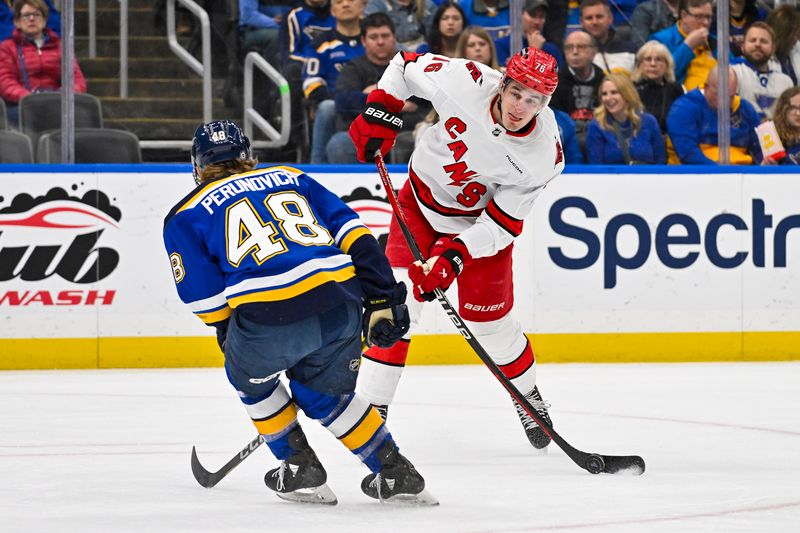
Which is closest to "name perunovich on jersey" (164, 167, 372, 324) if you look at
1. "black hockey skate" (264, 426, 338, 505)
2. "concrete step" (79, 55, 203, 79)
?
"black hockey skate" (264, 426, 338, 505)

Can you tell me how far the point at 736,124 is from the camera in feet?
21.7

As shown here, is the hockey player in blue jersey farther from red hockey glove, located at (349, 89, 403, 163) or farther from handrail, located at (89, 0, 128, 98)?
handrail, located at (89, 0, 128, 98)

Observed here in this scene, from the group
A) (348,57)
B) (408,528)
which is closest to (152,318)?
(348,57)

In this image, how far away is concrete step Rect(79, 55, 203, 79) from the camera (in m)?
6.07

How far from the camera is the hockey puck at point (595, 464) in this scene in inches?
134

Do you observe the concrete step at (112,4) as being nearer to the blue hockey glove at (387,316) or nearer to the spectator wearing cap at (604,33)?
the spectator wearing cap at (604,33)

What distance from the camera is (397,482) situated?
2.88 meters

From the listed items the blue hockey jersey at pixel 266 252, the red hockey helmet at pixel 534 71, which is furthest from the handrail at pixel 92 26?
the blue hockey jersey at pixel 266 252

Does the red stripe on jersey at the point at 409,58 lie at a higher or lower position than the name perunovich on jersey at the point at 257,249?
higher

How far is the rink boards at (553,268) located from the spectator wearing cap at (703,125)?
117 millimetres

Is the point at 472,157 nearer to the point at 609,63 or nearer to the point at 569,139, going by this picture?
the point at 569,139

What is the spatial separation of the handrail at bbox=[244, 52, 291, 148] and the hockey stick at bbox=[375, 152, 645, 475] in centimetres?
232

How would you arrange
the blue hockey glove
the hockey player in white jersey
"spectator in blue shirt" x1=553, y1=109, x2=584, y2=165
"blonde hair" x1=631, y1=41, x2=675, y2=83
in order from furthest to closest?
"blonde hair" x1=631, y1=41, x2=675, y2=83 → "spectator in blue shirt" x1=553, y1=109, x2=584, y2=165 → the hockey player in white jersey → the blue hockey glove

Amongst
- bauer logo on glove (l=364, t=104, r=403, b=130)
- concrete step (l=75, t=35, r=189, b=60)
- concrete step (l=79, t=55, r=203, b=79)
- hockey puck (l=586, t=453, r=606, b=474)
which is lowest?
hockey puck (l=586, t=453, r=606, b=474)
